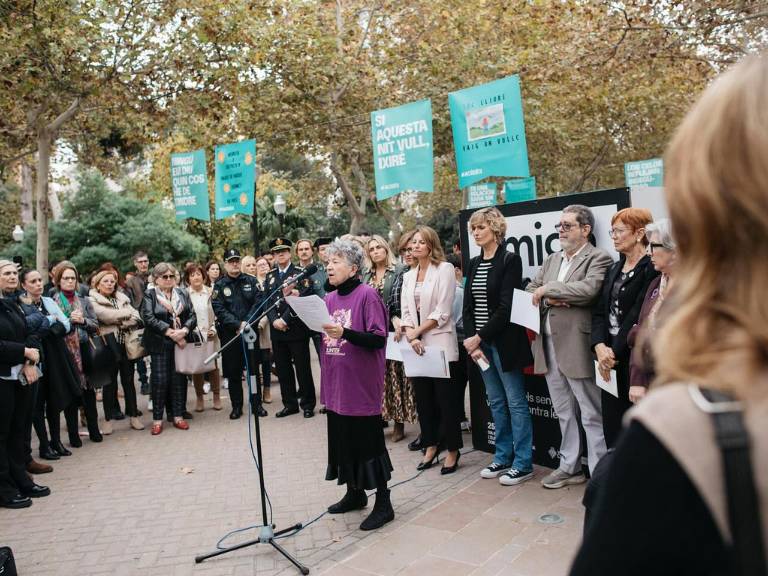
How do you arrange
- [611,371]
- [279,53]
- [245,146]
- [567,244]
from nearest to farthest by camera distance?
1. [611,371]
2. [567,244]
3. [245,146]
4. [279,53]

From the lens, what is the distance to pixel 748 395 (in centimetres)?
86

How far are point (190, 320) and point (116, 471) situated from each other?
234 centimetres

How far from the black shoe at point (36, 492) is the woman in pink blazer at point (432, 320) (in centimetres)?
343

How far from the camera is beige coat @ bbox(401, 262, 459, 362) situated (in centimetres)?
600

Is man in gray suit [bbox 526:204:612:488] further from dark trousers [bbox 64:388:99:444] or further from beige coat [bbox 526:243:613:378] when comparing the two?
dark trousers [bbox 64:388:99:444]

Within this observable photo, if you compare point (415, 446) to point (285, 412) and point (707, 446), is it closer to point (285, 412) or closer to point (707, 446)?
point (285, 412)

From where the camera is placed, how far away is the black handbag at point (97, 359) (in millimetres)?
8023

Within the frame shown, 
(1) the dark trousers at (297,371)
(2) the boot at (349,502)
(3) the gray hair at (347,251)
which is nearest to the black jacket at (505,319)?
(3) the gray hair at (347,251)

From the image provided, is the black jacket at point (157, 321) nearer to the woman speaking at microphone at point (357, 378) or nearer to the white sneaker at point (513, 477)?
the woman speaking at microphone at point (357, 378)

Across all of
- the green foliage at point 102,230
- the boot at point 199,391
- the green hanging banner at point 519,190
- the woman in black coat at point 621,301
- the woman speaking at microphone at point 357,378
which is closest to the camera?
the woman in black coat at point 621,301

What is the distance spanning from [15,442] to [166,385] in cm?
261

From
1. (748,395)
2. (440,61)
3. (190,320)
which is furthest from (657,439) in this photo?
(440,61)

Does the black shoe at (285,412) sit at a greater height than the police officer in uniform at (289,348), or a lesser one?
lesser

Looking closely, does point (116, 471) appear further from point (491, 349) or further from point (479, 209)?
A: point (479, 209)
